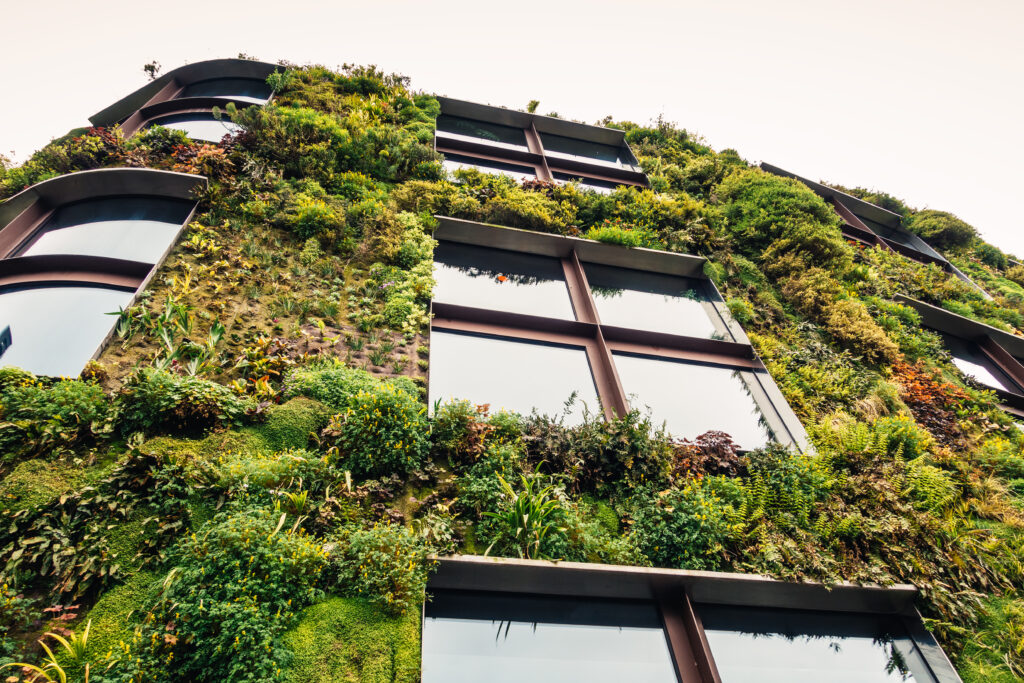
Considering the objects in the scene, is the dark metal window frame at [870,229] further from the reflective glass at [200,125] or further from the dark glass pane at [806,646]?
the reflective glass at [200,125]

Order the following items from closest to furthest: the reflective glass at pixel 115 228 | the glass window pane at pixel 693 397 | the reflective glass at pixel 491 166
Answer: the glass window pane at pixel 693 397, the reflective glass at pixel 115 228, the reflective glass at pixel 491 166

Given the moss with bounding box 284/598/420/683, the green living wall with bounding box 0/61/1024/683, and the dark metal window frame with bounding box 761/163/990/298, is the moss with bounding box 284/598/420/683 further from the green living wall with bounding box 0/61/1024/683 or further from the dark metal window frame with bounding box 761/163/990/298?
the dark metal window frame with bounding box 761/163/990/298

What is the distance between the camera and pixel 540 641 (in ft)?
17.0

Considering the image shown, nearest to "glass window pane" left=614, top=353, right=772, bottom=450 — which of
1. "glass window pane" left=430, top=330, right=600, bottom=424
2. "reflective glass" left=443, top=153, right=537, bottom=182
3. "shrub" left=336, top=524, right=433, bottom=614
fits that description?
"glass window pane" left=430, top=330, right=600, bottom=424

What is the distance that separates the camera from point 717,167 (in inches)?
599

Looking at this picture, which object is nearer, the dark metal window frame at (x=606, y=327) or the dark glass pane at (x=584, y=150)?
the dark metal window frame at (x=606, y=327)

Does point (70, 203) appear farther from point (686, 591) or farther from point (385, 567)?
point (686, 591)

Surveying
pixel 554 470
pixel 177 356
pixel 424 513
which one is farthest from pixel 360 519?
pixel 177 356

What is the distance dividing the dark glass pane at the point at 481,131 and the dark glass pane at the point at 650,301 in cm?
776

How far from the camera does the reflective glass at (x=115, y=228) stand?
28.8ft

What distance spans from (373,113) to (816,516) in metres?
14.9

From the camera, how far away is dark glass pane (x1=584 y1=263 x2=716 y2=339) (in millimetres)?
10242

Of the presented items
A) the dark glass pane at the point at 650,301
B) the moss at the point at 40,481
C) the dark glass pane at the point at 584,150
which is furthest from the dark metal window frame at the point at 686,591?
the dark glass pane at the point at 584,150

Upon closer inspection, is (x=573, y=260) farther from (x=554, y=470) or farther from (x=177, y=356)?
(x=177, y=356)
